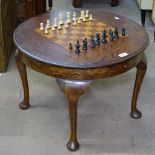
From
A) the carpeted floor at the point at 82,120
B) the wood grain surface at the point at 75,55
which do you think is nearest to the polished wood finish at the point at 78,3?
the carpeted floor at the point at 82,120

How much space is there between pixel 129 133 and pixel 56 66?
0.65 meters

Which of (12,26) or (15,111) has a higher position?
(12,26)

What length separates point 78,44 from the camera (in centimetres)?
174

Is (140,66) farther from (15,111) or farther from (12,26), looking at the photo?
(12,26)

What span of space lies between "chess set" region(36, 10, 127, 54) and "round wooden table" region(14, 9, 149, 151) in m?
0.02

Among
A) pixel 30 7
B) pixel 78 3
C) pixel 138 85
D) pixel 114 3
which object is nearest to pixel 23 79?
pixel 138 85

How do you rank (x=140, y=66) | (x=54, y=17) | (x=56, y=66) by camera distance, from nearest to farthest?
(x=56, y=66) < (x=140, y=66) < (x=54, y=17)

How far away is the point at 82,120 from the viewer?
209 cm

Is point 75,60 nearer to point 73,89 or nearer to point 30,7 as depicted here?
point 73,89

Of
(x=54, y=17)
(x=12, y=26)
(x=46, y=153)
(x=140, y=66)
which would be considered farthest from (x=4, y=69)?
(x=140, y=66)

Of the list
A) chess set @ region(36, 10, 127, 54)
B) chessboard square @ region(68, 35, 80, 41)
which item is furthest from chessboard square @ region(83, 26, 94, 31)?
chessboard square @ region(68, 35, 80, 41)

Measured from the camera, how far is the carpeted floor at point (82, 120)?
6.20ft

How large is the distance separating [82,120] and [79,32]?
529 mm

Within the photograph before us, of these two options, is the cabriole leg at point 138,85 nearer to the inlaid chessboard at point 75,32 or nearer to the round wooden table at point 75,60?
the round wooden table at point 75,60
